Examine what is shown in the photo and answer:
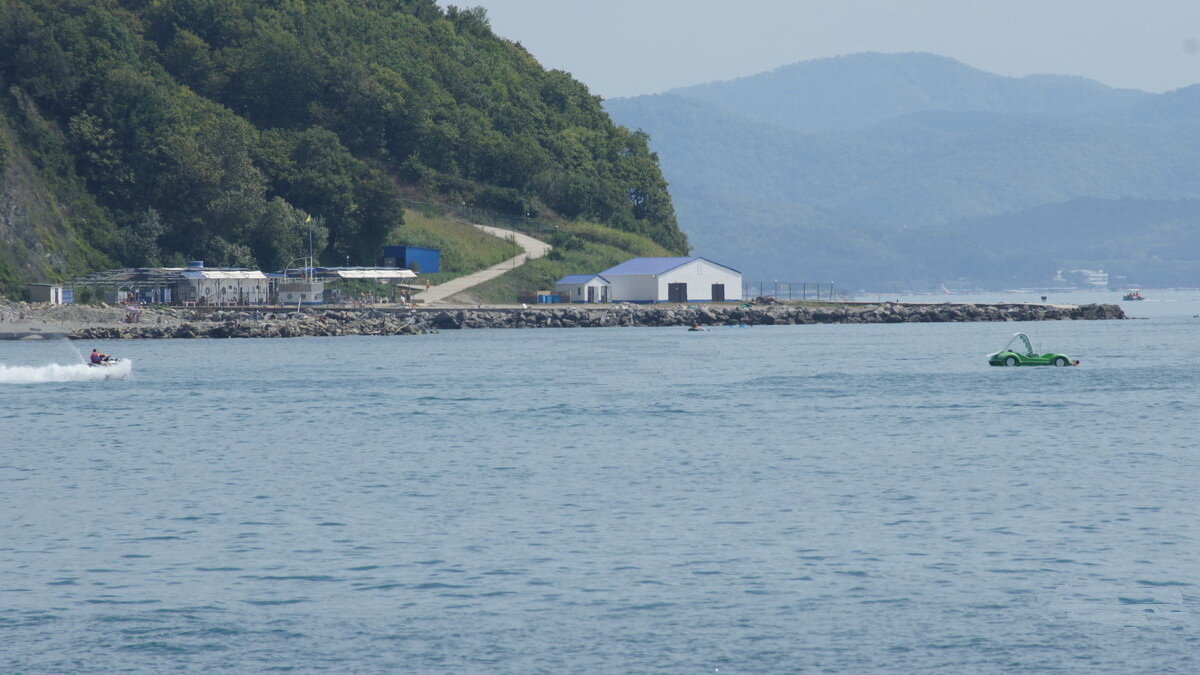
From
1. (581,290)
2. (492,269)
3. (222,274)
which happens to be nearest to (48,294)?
(222,274)

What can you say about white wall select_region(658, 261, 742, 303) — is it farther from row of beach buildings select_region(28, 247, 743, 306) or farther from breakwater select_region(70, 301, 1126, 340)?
breakwater select_region(70, 301, 1126, 340)

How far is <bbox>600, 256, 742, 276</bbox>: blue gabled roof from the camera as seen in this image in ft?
424

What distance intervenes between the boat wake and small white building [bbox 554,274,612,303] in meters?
65.1

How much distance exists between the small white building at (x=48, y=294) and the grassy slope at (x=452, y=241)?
32534mm

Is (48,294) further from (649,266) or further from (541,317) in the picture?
(649,266)

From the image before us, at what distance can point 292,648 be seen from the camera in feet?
58.5

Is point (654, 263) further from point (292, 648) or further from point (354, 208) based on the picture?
point (292, 648)

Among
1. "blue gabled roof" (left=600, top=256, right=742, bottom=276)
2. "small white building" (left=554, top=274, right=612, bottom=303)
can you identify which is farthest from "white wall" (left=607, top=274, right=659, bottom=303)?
"small white building" (left=554, top=274, right=612, bottom=303)

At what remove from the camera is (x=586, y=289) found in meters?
127

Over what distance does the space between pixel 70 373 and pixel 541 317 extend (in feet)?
177

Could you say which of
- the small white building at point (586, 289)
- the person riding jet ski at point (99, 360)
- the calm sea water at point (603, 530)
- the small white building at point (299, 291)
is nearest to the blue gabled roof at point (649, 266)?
the small white building at point (586, 289)

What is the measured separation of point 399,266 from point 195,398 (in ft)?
240

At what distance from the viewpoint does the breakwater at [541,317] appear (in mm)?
101250

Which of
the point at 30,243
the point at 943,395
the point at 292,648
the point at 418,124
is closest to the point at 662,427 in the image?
the point at 943,395
